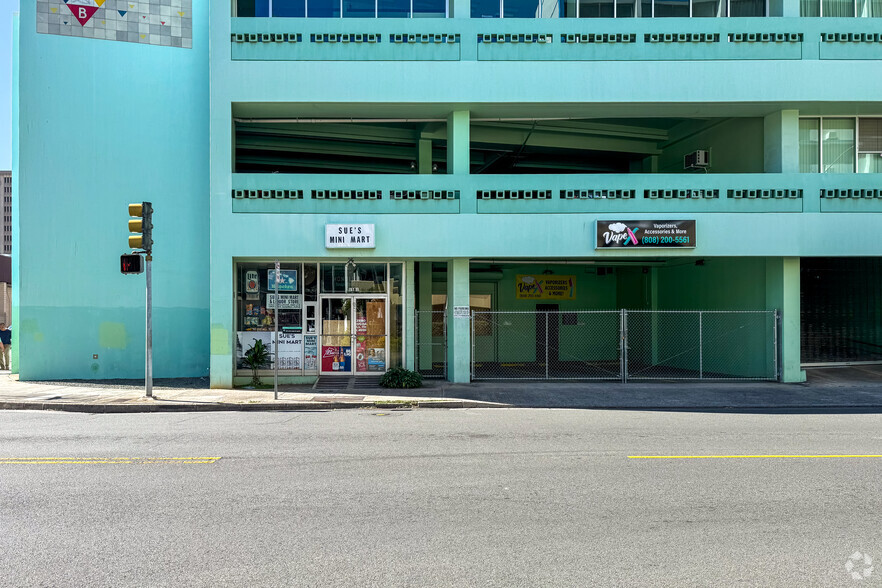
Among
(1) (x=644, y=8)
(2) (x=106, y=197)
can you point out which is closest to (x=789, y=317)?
(1) (x=644, y=8)

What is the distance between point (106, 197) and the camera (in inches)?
656

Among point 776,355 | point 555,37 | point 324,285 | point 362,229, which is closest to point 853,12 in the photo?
point 555,37

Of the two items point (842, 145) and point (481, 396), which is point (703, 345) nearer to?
point (842, 145)

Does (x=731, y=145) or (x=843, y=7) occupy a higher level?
(x=843, y=7)

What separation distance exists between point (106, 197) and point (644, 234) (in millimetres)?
13911

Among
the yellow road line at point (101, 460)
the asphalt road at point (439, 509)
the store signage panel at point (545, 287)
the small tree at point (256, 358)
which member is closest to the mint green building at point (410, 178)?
the small tree at point (256, 358)

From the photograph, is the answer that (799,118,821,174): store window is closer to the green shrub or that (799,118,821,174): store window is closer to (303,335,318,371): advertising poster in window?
the green shrub

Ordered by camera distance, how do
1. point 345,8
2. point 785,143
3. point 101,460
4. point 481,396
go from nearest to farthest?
point 101,460, point 481,396, point 785,143, point 345,8

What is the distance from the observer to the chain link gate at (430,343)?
17.8m

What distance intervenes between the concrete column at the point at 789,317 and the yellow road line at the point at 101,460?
13.8m

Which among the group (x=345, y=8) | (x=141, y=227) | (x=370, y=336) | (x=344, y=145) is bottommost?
(x=370, y=336)

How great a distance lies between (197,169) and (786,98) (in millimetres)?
15023

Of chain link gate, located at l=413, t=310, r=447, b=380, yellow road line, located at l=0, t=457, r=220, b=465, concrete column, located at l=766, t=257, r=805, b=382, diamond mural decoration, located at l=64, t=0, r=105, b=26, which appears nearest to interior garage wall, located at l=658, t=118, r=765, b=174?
concrete column, located at l=766, t=257, r=805, b=382

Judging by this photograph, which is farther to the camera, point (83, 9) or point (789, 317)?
point (83, 9)
